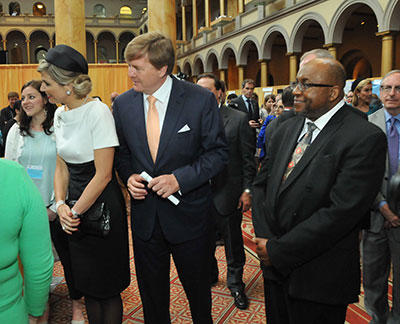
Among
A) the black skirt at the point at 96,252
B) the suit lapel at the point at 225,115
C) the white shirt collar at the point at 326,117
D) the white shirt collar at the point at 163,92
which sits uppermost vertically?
the white shirt collar at the point at 163,92

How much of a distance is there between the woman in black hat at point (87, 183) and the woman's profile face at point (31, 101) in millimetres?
563

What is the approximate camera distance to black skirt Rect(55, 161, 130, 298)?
2033mm

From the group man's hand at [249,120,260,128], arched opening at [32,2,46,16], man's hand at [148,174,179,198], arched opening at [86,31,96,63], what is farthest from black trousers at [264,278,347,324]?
arched opening at [32,2,46,16]

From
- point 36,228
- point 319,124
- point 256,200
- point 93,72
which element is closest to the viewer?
point 36,228

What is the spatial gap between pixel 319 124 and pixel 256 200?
53 centimetres

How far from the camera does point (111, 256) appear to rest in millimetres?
2057

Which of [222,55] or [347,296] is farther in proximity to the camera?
[222,55]

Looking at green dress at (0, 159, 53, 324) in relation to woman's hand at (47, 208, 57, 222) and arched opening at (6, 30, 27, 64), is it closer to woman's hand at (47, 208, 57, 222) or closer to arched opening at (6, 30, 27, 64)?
woman's hand at (47, 208, 57, 222)

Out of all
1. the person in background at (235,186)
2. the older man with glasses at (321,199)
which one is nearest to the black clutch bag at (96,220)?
the older man with glasses at (321,199)

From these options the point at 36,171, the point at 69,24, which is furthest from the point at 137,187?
the point at 69,24

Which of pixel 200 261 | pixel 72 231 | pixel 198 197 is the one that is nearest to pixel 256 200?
pixel 198 197

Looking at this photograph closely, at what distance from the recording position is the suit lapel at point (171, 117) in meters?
1.88

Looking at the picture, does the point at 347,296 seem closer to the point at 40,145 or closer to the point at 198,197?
the point at 198,197

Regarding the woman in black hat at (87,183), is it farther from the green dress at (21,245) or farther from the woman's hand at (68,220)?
the green dress at (21,245)
